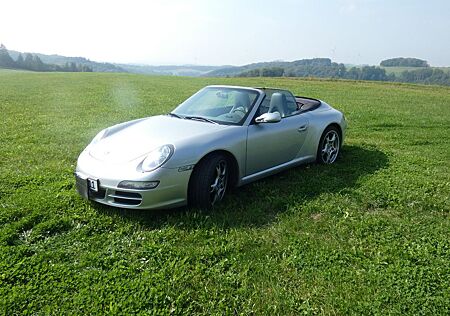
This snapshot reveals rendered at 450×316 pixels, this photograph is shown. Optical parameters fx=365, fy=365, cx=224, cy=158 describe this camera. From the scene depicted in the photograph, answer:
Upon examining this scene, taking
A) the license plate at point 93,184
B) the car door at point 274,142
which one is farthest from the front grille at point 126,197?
the car door at point 274,142

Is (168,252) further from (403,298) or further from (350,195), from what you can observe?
(350,195)

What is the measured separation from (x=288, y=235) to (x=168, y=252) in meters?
1.12

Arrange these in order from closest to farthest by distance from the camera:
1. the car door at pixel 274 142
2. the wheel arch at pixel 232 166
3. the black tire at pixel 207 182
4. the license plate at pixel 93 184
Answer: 1. the license plate at pixel 93 184
2. the black tire at pixel 207 182
3. the wheel arch at pixel 232 166
4. the car door at pixel 274 142

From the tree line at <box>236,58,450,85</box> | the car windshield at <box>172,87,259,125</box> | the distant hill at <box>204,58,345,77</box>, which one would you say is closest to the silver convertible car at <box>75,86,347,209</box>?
the car windshield at <box>172,87,259,125</box>

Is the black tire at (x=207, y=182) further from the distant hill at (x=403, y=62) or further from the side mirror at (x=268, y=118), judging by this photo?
the distant hill at (x=403, y=62)

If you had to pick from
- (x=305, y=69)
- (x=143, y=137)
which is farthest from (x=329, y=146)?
(x=305, y=69)

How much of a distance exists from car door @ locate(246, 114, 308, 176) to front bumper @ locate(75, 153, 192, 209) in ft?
3.30

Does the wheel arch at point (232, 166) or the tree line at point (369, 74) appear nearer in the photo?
the wheel arch at point (232, 166)

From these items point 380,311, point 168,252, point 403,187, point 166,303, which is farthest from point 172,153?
point 403,187

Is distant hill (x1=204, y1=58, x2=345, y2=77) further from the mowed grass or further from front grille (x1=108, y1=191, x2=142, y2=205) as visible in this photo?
front grille (x1=108, y1=191, x2=142, y2=205)

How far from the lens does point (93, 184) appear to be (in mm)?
3619

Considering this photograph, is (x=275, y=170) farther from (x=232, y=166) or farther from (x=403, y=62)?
(x=403, y=62)

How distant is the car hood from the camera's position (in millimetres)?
3775

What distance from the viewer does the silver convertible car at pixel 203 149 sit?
3545mm
